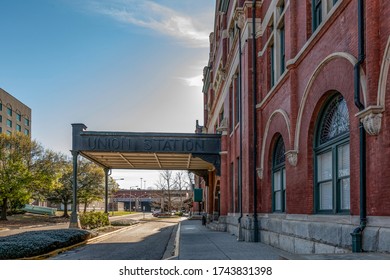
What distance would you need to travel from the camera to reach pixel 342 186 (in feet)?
34.9

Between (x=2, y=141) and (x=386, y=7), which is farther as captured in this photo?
(x=2, y=141)

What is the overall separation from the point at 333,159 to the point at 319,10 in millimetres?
4344

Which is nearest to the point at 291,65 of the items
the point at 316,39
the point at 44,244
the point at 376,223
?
the point at 316,39

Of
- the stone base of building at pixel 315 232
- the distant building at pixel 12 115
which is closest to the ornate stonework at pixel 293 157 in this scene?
the stone base of building at pixel 315 232

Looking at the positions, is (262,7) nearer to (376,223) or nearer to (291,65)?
(291,65)

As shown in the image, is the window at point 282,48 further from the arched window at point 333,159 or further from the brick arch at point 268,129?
the arched window at point 333,159

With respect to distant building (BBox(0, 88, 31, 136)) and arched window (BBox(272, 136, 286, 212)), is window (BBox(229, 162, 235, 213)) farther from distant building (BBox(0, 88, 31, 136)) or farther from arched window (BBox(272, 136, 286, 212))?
distant building (BBox(0, 88, 31, 136))

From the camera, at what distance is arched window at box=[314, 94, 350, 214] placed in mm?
10484

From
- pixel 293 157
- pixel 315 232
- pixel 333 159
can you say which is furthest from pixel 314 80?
pixel 315 232

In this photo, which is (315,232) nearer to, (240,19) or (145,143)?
(240,19)

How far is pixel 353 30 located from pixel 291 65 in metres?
4.52

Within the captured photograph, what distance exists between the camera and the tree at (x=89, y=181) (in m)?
63.1

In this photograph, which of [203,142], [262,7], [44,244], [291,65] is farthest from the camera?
[203,142]

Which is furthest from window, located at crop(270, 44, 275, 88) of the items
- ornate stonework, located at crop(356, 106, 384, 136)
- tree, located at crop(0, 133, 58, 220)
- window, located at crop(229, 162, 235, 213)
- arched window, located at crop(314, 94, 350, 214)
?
tree, located at crop(0, 133, 58, 220)
